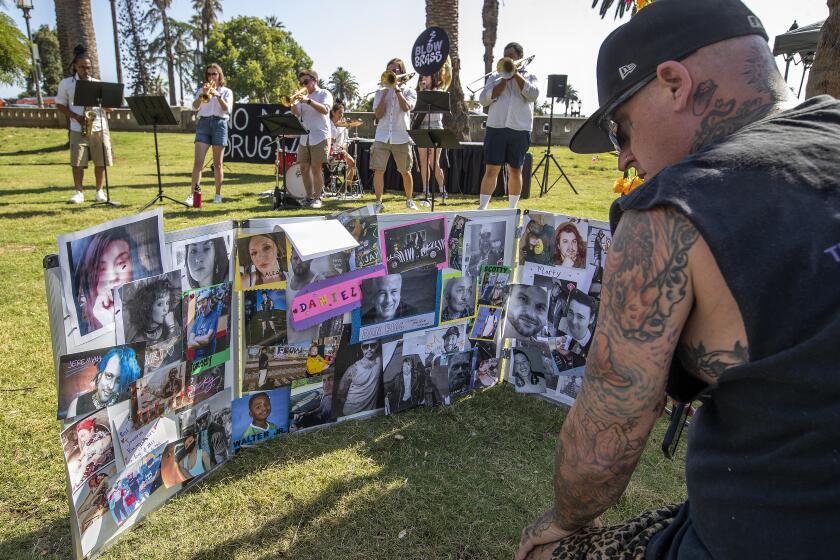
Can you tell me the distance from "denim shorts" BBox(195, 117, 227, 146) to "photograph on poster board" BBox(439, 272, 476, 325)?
6.91m

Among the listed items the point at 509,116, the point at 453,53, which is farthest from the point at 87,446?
the point at 453,53

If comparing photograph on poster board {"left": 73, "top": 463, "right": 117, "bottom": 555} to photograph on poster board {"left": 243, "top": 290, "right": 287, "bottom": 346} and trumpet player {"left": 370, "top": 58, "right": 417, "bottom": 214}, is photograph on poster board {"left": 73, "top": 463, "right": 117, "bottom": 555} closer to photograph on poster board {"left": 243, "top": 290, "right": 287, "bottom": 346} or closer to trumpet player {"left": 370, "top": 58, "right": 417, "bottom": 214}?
photograph on poster board {"left": 243, "top": 290, "right": 287, "bottom": 346}

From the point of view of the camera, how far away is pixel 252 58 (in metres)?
52.1

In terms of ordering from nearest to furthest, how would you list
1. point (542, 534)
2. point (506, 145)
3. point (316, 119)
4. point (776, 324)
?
point (776, 324), point (542, 534), point (506, 145), point (316, 119)

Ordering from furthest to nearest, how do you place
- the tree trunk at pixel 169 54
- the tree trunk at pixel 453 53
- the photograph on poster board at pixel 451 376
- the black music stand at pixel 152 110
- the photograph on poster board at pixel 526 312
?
the tree trunk at pixel 169 54 → the tree trunk at pixel 453 53 → the black music stand at pixel 152 110 → the photograph on poster board at pixel 526 312 → the photograph on poster board at pixel 451 376

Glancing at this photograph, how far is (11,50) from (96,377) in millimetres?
36945

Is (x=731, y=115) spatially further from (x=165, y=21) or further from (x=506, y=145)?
(x=165, y=21)

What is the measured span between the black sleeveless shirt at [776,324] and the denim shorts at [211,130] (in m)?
8.75

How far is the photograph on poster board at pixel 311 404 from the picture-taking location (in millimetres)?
2754

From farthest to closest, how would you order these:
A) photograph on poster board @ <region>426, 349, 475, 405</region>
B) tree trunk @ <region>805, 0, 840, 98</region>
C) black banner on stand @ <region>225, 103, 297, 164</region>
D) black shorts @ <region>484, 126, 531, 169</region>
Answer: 1. black banner on stand @ <region>225, 103, 297, 164</region>
2. black shorts @ <region>484, 126, 531, 169</region>
3. tree trunk @ <region>805, 0, 840, 98</region>
4. photograph on poster board @ <region>426, 349, 475, 405</region>

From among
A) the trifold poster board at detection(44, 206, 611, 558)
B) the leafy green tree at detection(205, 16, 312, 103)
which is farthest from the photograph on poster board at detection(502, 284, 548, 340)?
the leafy green tree at detection(205, 16, 312, 103)

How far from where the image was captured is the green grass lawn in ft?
7.06

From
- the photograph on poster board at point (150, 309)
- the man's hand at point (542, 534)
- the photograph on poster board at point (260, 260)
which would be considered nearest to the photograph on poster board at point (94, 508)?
the photograph on poster board at point (150, 309)

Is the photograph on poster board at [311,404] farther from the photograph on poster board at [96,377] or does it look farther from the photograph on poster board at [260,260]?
the photograph on poster board at [96,377]
